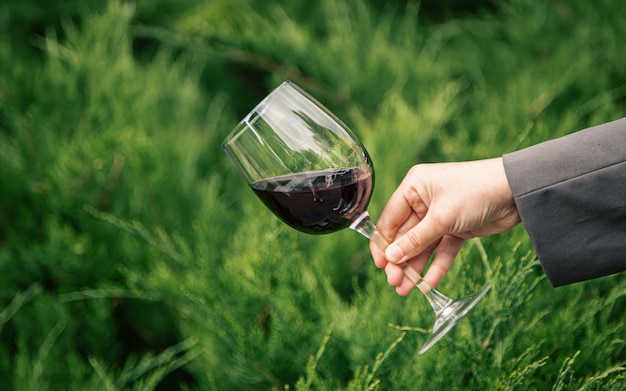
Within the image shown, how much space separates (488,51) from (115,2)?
3.75ft

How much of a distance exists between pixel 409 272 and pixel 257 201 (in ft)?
1.72

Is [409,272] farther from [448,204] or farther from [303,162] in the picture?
[303,162]

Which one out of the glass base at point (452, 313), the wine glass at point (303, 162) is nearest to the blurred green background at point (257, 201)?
the glass base at point (452, 313)

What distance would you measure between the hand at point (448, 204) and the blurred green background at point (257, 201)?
0.07m

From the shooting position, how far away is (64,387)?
1.35 meters

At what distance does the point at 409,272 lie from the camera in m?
1.08

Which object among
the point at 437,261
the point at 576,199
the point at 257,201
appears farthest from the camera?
the point at 257,201

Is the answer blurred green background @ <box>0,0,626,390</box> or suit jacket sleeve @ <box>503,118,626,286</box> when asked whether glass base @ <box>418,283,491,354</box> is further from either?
suit jacket sleeve @ <box>503,118,626,286</box>

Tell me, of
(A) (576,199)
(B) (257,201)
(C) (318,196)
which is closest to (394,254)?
(C) (318,196)

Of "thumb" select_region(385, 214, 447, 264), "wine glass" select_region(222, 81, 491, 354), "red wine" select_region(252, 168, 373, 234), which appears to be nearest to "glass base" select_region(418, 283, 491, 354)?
"wine glass" select_region(222, 81, 491, 354)

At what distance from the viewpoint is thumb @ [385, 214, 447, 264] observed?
103cm

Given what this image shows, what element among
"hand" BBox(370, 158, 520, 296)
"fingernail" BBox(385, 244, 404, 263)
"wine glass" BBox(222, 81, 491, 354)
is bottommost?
"fingernail" BBox(385, 244, 404, 263)

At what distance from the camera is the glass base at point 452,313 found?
3.21 feet

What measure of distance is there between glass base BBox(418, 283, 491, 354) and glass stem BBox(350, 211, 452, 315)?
0.01 metres
